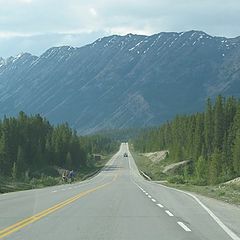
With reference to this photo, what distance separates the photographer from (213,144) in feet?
348

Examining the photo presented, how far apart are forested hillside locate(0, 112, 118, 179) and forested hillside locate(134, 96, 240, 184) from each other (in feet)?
75.3

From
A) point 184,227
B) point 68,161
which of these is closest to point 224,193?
point 184,227

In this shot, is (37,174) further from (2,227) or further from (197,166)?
(2,227)

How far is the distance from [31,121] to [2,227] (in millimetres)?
111483

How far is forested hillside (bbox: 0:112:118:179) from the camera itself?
107 metres

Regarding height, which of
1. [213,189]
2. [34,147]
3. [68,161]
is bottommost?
[213,189]

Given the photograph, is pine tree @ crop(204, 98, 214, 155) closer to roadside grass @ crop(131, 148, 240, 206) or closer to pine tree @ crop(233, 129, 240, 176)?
roadside grass @ crop(131, 148, 240, 206)

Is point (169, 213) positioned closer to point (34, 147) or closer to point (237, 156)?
point (237, 156)

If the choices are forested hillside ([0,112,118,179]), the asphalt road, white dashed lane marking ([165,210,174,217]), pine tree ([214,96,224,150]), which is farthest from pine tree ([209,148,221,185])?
white dashed lane marking ([165,210,174,217])

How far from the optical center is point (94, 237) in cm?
1433

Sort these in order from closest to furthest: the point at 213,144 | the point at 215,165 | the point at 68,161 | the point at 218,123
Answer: the point at 215,165, the point at 218,123, the point at 213,144, the point at 68,161

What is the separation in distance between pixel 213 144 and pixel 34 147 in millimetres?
35935

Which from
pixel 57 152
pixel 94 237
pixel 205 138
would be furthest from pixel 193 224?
pixel 57 152

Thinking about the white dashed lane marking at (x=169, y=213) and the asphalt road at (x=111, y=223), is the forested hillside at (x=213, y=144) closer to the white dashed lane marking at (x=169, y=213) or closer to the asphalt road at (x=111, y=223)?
the asphalt road at (x=111, y=223)
